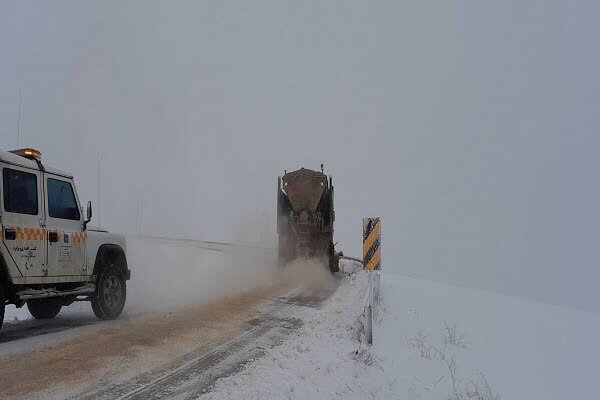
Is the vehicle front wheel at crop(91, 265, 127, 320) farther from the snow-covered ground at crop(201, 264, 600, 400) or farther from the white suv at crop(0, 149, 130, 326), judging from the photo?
the snow-covered ground at crop(201, 264, 600, 400)

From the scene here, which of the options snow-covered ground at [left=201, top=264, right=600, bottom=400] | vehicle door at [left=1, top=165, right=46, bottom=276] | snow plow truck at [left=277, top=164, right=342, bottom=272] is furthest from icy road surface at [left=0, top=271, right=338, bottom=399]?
snow plow truck at [left=277, top=164, right=342, bottom=272]

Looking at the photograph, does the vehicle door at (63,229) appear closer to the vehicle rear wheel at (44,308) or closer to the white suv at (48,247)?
the white suv at (48,247)

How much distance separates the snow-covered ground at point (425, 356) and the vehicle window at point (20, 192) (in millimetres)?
4057

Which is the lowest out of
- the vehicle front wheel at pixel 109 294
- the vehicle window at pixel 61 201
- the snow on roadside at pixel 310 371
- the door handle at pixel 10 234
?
the snow on roadside at pixel 310 371

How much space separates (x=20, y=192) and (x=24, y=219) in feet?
1.33

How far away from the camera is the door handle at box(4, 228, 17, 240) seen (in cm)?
614

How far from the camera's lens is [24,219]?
21.7 feet

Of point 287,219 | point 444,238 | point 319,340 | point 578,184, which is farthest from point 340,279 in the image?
point 578,184

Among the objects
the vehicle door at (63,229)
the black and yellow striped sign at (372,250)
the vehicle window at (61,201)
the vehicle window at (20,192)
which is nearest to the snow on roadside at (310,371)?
the black and yellow striped sign at (372,250)

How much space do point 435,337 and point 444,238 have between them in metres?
150

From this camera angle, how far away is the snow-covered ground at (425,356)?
16.9 feet

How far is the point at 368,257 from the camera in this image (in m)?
9.03

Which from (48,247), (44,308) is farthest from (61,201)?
(44,308)

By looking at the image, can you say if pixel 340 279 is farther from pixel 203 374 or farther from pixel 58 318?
pixel 203 374
